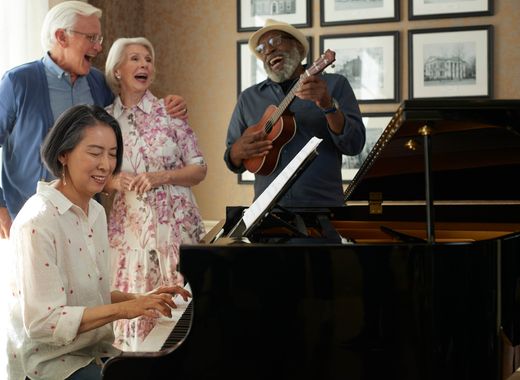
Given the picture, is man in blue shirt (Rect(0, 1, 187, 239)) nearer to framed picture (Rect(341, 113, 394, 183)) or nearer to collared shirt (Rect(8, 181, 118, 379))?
collared shirt (Rect(8, 181, 118, 379))

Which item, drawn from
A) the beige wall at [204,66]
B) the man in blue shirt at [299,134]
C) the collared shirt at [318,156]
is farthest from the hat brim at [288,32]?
the beige wall at [204,66]

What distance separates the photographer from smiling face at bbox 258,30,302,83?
111 inches

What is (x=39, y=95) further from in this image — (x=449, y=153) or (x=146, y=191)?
(x=449, y=153)

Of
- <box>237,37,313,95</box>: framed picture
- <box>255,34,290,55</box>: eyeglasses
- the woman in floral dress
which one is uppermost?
<box>237,37,313,95</box>: framed picture

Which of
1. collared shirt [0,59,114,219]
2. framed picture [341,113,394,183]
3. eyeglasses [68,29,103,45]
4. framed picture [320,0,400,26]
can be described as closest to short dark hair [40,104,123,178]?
collared shirt [0,59,114,219]

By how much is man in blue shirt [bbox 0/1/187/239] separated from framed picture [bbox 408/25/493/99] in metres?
2.24

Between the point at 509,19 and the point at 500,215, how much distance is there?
6.68ft

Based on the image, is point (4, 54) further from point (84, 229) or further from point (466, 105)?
point (466, 105)

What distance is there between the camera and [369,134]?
4223 mm

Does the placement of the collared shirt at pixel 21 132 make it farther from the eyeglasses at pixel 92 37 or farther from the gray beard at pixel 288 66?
the gray beard at pixel 288 66

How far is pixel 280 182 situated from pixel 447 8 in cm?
290

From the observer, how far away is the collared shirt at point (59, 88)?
2.62 metres

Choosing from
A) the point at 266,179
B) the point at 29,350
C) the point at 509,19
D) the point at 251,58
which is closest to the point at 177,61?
the point at 251,58

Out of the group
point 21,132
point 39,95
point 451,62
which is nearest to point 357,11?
point 451,62
